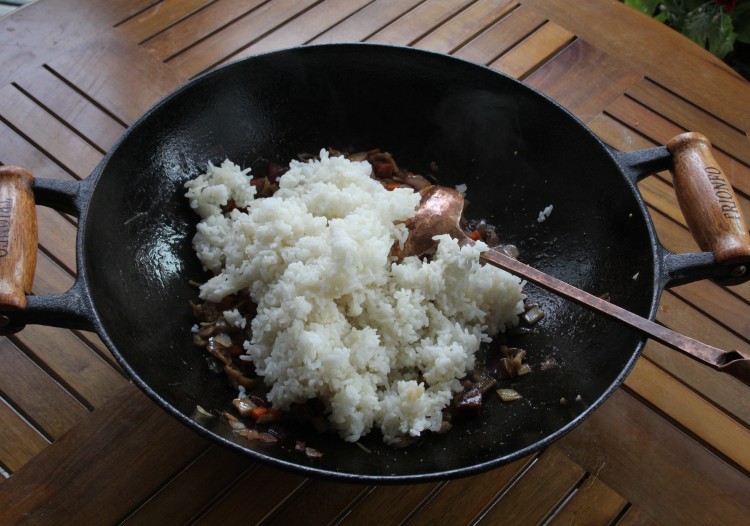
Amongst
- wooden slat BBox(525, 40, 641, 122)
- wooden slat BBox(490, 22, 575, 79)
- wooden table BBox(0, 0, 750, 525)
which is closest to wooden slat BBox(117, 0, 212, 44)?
wooden table BBox(0, 0, 750, 525)

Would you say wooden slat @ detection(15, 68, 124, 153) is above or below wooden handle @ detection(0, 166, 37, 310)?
below

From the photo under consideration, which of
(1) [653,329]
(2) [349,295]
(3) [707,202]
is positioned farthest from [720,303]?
(2) [349,295]

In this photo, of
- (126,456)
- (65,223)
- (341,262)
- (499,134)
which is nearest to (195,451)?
(126,456)

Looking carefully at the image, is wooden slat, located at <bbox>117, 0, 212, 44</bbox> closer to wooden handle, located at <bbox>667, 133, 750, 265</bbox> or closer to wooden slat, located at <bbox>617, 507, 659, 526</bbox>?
wooden handle, located at <bbox>667, 133, 750, 265</bbox>

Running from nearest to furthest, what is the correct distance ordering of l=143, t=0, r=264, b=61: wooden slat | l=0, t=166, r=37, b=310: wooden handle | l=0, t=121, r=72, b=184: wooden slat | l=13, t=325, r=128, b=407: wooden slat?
l=0, t=166, r=37, b=310: wooden handle < l=13, t=325, r=128, b=407: wooden slat < l=0, t=121, r=72, b=184: wooden slat < l=143, t=0, r=264, b=61: wooden slat

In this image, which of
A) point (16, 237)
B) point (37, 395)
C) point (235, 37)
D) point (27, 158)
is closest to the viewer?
point (16, 237)

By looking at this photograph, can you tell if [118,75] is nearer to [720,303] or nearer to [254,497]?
[254,497]

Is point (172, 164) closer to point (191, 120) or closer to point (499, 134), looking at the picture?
point (191, 120)

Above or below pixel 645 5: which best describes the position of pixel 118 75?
above
